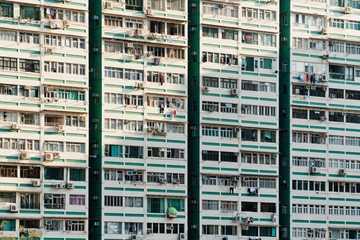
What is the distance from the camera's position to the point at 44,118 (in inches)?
2781

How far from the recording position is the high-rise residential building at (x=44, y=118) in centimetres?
6925

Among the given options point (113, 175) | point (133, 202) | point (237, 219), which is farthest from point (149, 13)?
point (237, 219)

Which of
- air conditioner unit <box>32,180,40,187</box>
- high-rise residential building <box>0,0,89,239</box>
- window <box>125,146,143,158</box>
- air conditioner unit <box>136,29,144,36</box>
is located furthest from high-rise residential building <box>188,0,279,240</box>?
air conditioner unit <box>32,180,40,187</box>

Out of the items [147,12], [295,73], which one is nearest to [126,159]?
[147,12]

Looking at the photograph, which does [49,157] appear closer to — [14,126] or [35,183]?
[35,183]

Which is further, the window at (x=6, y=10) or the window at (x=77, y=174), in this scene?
the window at (x=77, y=174)

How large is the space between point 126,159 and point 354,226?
59.9ft

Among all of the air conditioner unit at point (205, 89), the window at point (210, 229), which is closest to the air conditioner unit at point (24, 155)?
the air conditioner unit at point (205, 89)

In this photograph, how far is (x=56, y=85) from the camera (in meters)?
70.8

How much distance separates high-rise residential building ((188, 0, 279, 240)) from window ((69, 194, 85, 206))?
28.1 feet

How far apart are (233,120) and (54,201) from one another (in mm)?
14076

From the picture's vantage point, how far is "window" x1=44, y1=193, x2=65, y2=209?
70.1 m

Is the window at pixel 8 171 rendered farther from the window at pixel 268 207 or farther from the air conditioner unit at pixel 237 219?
the window at pixel 268 207

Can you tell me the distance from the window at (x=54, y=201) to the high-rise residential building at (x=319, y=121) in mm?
16865
